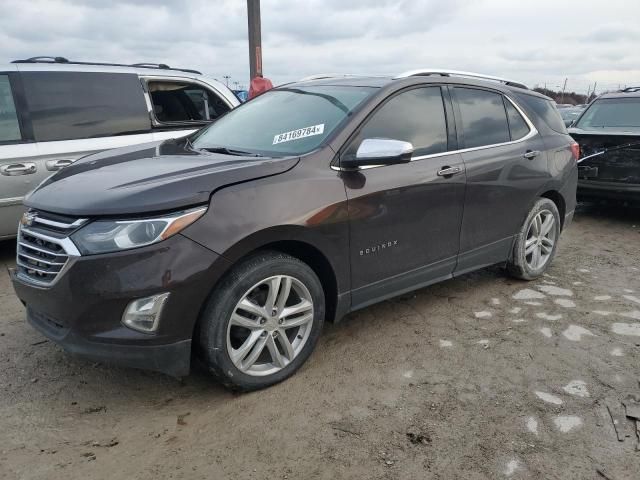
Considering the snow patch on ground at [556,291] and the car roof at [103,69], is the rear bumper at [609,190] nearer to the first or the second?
the snow patch on ground at [556,291]

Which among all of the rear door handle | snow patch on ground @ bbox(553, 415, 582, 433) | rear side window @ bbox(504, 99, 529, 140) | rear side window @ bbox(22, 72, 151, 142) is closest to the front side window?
rear side window @ bbox(22, 72, 151, 142)

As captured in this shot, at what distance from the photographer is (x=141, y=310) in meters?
2.48

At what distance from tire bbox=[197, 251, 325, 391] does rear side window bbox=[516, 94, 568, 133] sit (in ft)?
9.12

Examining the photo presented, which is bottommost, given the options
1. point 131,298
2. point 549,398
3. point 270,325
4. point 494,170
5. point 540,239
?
point 549,398

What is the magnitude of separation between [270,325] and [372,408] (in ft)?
2.23

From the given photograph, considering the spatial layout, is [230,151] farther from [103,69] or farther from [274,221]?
[103,69]

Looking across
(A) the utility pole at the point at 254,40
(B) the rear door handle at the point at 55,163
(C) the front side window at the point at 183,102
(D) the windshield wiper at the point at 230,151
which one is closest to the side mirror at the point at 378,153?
(D) the windshield wiper at the point at 230,151

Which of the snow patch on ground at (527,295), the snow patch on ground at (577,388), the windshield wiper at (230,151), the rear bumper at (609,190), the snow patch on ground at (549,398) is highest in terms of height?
the windshield wiper at (230,151)

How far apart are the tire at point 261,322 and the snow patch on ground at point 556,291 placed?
2.36 metres

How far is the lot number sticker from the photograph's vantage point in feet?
10.6

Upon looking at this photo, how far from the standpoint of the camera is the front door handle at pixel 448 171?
3.61 meters

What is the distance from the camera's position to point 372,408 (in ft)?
9.16

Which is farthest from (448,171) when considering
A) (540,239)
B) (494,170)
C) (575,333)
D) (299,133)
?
(540,239)

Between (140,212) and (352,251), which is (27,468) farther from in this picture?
(352,251)
